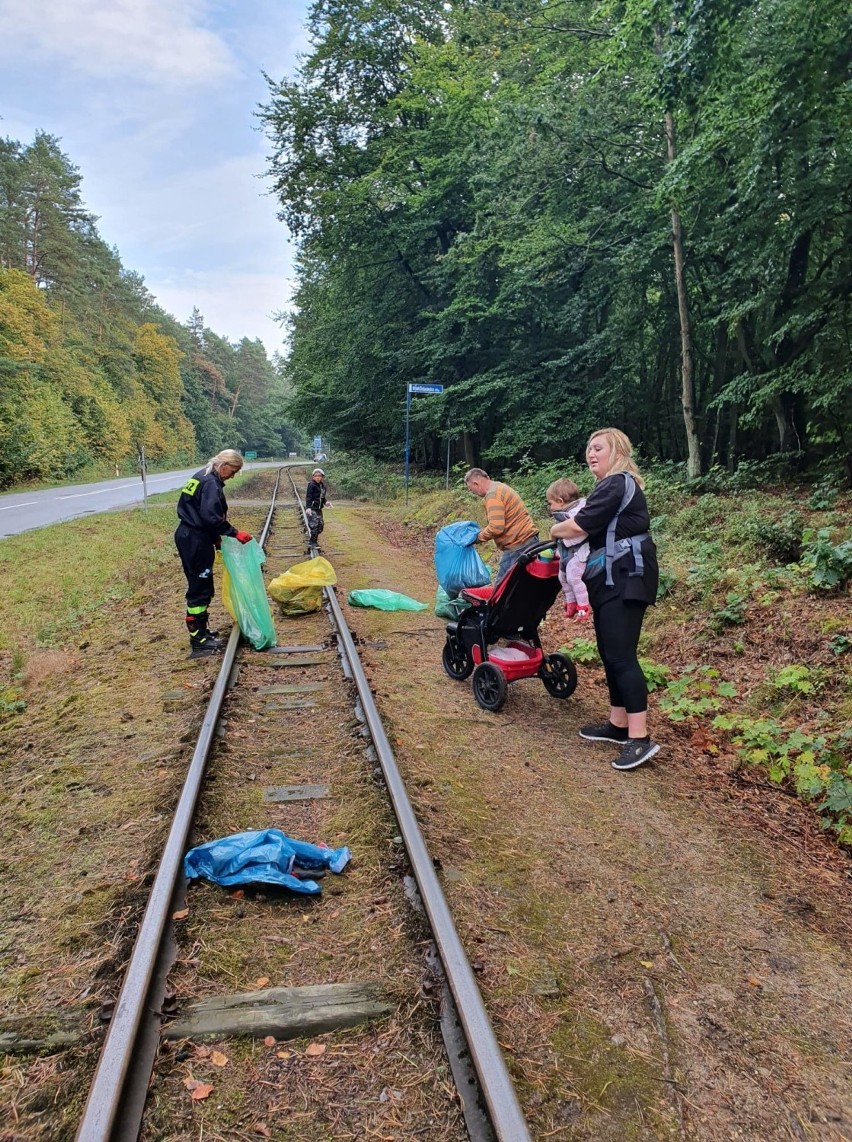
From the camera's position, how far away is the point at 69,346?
44.4m

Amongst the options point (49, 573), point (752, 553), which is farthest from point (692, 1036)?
point (49, 573)

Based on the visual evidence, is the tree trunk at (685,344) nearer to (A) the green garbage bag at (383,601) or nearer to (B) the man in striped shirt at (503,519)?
(A) the green garbage bag at (383,601)

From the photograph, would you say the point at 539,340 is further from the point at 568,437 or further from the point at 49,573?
the point at 49,573

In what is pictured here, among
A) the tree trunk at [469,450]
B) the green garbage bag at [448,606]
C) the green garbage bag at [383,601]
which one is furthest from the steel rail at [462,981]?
the tree trunk at [469,450]

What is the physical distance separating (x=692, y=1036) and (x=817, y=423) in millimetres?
11391

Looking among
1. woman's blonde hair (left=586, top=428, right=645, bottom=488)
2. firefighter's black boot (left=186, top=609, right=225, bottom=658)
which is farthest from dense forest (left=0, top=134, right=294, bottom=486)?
woman's blonde hair (left=586, top=428, right=645, bottom=488)

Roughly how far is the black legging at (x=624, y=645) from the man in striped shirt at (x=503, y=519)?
1184 millimetres

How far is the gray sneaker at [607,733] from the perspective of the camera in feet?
15.0

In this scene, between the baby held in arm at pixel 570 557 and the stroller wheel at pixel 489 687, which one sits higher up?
the baby held in arm at pixel 570 557

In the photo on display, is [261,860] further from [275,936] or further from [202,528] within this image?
[202,528]

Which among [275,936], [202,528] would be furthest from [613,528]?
[202,528]

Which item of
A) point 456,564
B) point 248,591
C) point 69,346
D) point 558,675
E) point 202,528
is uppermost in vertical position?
point 69,346

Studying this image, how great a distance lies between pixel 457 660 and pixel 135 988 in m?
3.90

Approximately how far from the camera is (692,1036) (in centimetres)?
223
